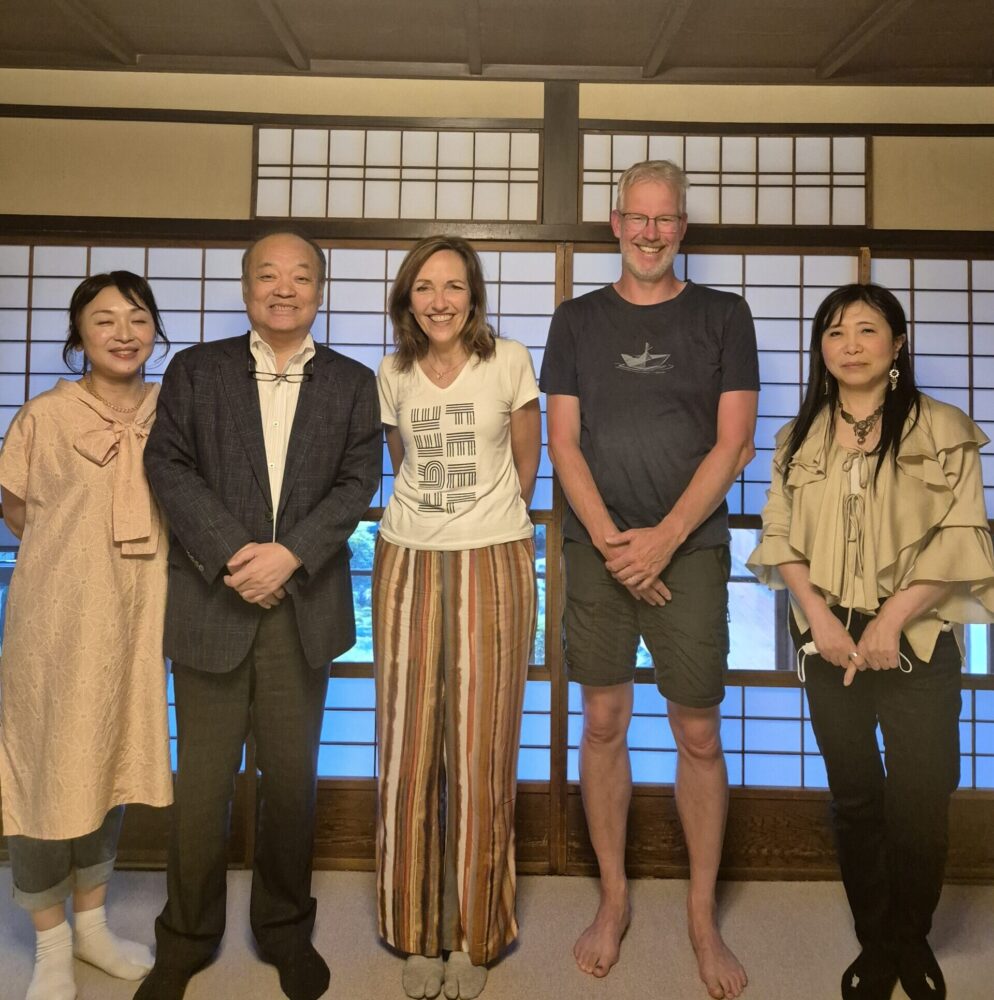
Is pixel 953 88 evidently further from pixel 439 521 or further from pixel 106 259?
pixel 106 259

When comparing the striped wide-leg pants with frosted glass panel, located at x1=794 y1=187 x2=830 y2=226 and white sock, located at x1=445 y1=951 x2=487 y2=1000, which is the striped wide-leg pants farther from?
frosted glass panel, located at x1=794 y1=187 x2=830 y2=226

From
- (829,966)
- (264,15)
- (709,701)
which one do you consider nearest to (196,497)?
(709,701)

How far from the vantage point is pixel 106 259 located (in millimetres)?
2852

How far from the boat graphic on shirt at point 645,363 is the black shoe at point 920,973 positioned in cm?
155

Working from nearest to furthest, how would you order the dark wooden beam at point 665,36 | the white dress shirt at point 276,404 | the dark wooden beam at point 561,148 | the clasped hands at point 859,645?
the clasped hands at point 859,645, the white dress shirt at point 276,404, the dark wooden beam at point 665,36, the dark wooden beam at point 561,148

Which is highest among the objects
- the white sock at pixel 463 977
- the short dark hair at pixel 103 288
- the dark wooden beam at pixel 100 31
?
the dark wooden beam at pixel 100 31

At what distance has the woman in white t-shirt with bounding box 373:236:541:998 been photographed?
206 centimetres

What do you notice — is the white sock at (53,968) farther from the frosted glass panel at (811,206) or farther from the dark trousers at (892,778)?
the frosted glass panel at (811,206)

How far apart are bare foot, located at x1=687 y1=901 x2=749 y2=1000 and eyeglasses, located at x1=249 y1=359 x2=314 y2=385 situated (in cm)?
173

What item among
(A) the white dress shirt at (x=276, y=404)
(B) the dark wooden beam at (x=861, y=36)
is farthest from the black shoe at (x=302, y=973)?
(B) the dark wooden beam at (x=861, y=36)

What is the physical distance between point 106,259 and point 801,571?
2469 millimetres

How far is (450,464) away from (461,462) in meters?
0.03

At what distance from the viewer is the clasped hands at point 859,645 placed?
6.19ft

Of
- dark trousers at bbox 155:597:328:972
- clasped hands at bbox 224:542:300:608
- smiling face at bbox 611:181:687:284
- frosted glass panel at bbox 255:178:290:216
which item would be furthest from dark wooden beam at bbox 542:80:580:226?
dark trousers at bbox 155:597:328:972
